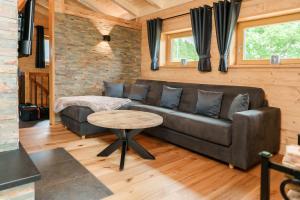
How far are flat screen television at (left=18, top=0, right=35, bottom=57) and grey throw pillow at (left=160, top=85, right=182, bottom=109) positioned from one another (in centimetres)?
268

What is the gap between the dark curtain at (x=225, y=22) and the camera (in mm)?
3193

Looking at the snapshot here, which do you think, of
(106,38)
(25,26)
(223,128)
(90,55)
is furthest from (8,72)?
(106,38)

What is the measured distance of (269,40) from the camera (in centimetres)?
309

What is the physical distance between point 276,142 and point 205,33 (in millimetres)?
1973

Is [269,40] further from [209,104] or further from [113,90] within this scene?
[113,90]

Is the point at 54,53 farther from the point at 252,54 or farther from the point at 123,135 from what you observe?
the point at 252,54

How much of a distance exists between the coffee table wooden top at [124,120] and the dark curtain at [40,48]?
5.20 meters

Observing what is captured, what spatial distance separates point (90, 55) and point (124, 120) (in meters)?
2.50

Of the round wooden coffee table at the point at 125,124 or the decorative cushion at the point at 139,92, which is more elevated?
the decorative cushion at the point at 139,92

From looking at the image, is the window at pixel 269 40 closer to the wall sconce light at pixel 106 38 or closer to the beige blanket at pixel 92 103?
the beige blanket at pixel 92 103

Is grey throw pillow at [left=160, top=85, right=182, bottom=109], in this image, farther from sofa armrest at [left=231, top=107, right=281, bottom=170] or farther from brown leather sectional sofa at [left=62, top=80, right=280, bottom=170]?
sofa armrest at [left=231, top=107, right=281, bottom=170]

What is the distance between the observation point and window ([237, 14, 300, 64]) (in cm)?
284

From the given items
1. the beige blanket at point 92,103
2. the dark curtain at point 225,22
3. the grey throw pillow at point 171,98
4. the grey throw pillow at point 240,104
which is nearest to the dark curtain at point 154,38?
the grey throw pillow at point 171,98

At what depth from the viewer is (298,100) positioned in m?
2.73
